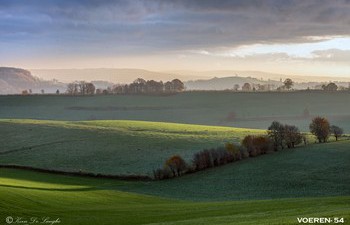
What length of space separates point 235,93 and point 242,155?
118 m

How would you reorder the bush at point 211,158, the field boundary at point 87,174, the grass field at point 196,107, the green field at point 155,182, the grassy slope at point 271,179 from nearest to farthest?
the green field at point 155,182 < the grassy slope at point 271,179 < the field boundary at point 87,174 < the bush at point 211,158 < the grass field at point 196,107

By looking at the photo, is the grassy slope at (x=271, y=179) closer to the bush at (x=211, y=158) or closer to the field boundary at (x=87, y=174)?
the bush at (x=211, y=158)

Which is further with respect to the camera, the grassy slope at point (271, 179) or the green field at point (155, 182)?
the grassy slope at point (271, 179)

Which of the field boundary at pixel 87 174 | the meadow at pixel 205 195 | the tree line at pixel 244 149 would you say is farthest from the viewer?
the tree line at pixel 244 149

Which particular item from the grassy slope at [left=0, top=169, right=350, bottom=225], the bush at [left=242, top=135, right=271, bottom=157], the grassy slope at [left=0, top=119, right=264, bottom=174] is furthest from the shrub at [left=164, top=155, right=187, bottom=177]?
the grassy slope at [left=0, top=169, right=350, bottom=225]

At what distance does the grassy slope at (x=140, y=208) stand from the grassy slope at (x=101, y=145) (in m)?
14.8

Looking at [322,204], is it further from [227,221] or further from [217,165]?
[217,165]

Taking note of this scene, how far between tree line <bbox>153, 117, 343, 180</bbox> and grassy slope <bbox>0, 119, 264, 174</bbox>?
2551 mm

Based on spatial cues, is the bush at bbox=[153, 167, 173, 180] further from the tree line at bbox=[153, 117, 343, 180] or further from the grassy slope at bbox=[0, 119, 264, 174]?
the grassy slope at bbox=[0, 119, 264, 174]

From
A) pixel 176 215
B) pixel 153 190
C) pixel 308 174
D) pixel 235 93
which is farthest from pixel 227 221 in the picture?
pixel 235 93

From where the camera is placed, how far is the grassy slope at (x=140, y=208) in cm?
2272

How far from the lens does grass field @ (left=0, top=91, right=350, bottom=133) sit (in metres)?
140

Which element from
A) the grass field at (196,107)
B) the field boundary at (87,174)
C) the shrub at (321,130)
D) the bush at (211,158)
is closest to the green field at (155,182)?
the field boundary at (87,174)

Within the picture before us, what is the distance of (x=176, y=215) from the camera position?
26.8 metres
